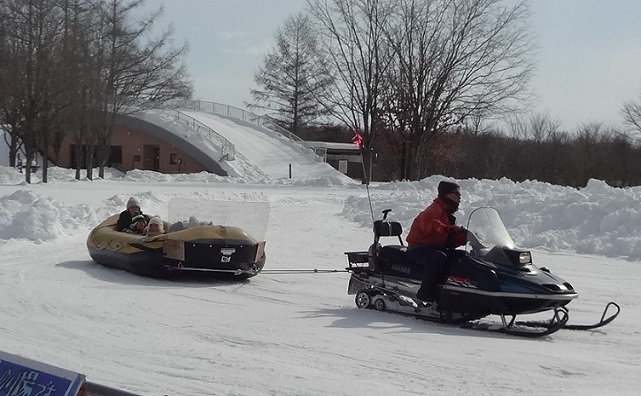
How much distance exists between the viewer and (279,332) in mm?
9258

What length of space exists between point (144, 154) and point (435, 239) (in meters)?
53.2

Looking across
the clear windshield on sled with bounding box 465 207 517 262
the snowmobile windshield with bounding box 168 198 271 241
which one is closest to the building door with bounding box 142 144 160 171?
the snowmobile windshield with bounding box 168 198 271 241

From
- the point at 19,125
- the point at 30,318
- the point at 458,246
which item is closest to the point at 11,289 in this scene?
the point at 30,318

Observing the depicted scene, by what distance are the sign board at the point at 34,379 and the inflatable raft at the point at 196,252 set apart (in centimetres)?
708

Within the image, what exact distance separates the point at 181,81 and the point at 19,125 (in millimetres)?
15685

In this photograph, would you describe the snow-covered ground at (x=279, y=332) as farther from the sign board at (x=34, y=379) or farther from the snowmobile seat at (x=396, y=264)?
the sign board at (x=34, y=379)

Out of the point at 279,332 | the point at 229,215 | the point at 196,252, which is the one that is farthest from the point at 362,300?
the point at 229,215

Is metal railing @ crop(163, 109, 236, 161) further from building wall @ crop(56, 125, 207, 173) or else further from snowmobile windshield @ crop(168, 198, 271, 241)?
snowmobile windshield @ crop(168, 198, 271, 241)

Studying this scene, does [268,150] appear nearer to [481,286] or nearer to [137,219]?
[137,219]

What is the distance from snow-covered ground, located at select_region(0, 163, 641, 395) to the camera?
7211 millimetres

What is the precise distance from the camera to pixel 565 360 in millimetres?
8109

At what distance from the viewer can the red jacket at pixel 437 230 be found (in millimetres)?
10117

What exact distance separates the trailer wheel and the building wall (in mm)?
47232

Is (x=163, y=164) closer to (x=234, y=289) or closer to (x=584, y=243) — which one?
(x=584, y=243)
